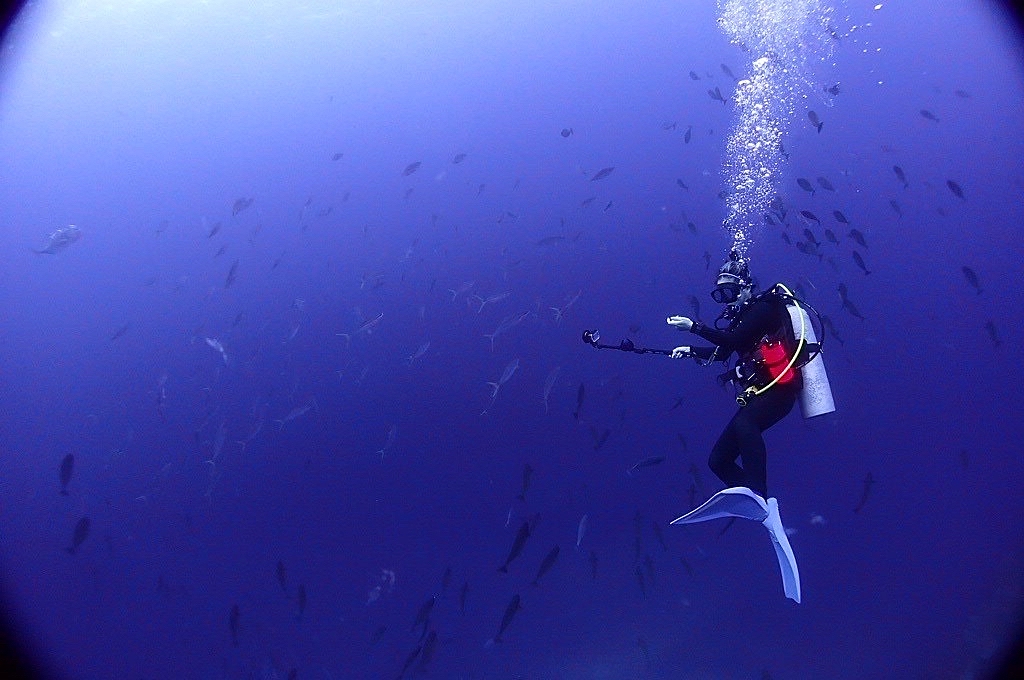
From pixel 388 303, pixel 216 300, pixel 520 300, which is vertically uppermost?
pixel 216 300

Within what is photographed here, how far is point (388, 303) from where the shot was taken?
13.7 meters

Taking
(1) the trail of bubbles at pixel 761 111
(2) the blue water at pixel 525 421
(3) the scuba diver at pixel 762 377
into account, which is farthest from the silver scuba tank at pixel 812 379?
(1) the trail of bubbles at pixel 761 111

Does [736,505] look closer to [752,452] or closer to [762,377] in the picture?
[752,452]

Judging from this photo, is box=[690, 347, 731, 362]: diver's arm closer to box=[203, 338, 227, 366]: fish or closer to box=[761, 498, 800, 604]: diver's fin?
box=[761, 498, 800, 604]: diver's fin

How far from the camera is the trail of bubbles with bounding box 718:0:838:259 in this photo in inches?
501

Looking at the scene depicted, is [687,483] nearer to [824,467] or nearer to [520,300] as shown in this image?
[824,467]

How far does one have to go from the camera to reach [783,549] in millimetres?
4699

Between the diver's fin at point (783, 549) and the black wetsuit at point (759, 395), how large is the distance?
0.17m

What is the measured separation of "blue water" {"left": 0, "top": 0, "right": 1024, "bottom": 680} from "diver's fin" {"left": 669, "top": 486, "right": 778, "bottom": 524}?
2.85m

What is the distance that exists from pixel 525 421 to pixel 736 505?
759 cm

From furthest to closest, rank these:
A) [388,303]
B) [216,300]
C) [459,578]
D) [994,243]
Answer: [216,300] → [388,303] → [994,243] → [459,578]

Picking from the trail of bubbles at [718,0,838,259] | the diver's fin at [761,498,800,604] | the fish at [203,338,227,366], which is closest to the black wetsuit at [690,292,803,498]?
the diver's fin at [761,498,800,604]

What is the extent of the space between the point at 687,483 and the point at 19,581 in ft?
40.4

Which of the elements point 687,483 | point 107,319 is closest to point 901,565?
point 687,483
